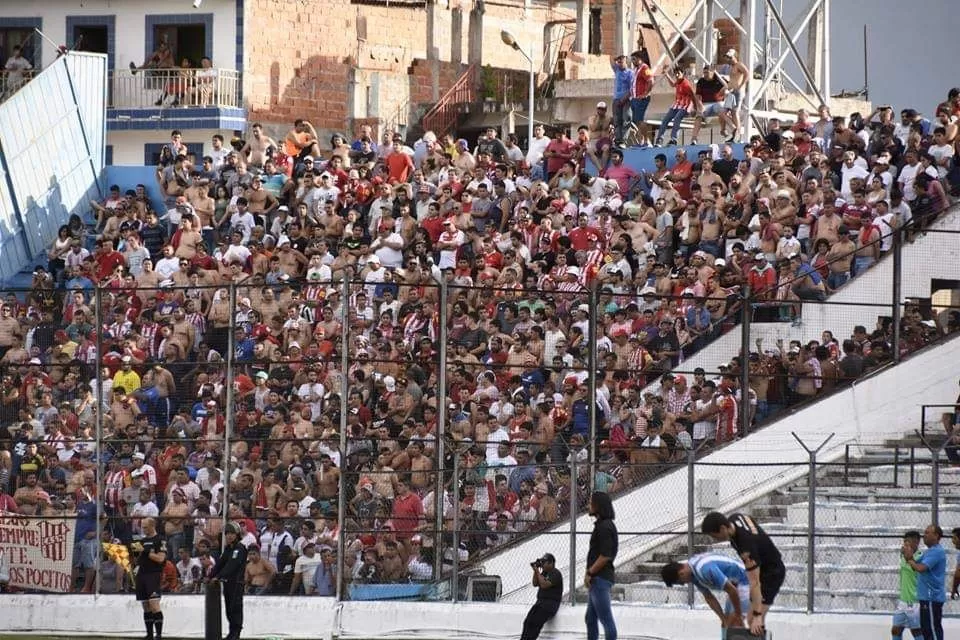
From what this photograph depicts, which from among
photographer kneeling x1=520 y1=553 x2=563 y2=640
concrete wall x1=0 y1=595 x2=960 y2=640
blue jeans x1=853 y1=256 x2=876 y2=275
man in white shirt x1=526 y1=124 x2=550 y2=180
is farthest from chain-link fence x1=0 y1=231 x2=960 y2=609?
man in white shirt x1=526 y1=124 x2=550 y2=180

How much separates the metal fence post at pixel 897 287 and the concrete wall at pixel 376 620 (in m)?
4.80

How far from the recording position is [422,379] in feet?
79.5

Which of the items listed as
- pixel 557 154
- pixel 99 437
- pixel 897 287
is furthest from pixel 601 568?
pixel 557 154

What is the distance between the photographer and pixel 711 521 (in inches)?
656

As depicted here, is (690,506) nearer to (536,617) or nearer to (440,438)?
(536,617)

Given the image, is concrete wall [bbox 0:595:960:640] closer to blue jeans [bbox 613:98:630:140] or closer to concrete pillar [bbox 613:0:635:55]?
blue jeans [bbox 613:98:630:140]

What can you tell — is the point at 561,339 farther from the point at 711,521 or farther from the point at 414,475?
the point at 711,521

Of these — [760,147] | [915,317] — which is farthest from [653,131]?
[915,317]

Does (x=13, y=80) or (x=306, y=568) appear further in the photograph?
(x=13, y=80)

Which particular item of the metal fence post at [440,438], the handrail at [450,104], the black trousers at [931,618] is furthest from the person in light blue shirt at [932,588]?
the handrail at [450,104]

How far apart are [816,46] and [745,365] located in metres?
17.5

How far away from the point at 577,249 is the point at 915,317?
15.9ft

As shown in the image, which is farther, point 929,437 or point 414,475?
point 929,437

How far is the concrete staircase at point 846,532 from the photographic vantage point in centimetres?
2254
